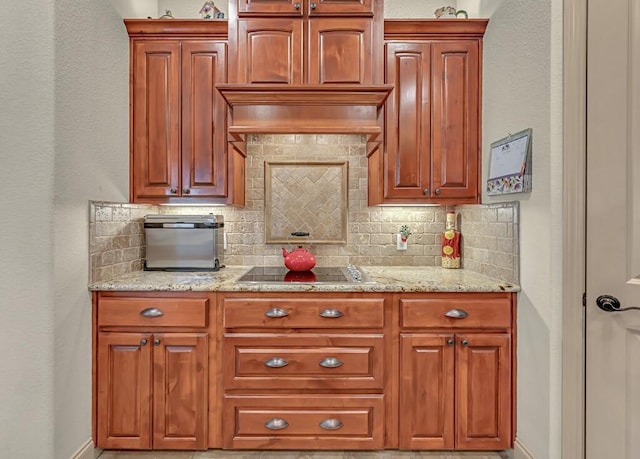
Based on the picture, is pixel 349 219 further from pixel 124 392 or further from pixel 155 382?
pixel 124 392

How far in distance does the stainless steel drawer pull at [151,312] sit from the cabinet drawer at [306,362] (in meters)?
0.39

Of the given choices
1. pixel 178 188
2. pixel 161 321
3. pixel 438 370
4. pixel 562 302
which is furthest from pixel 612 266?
pixel 178 188

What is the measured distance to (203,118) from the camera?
2324 millimetres

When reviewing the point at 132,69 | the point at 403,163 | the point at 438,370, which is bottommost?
the point at 438,370

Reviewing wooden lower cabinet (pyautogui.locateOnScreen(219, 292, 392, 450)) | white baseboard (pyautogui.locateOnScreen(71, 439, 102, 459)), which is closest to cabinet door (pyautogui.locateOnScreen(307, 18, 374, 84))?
wooden lower cabinet (pyautogui.locateOnScreen(219, 292, 392, 450))

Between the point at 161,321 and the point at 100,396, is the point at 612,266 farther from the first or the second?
the point at 100,396

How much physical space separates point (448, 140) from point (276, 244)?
138 centimetres

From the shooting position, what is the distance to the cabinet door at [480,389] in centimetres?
196

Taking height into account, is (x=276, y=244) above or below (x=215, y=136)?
below

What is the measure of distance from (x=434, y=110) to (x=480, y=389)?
1631mm

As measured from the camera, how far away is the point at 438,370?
1969 mm

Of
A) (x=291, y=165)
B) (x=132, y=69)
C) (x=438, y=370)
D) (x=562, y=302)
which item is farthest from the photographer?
(x=291, y=165)

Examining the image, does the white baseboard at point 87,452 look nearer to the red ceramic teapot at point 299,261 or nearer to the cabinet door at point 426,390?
the red ceramic teapot at point 299,261

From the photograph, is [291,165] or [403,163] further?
[291,165]
